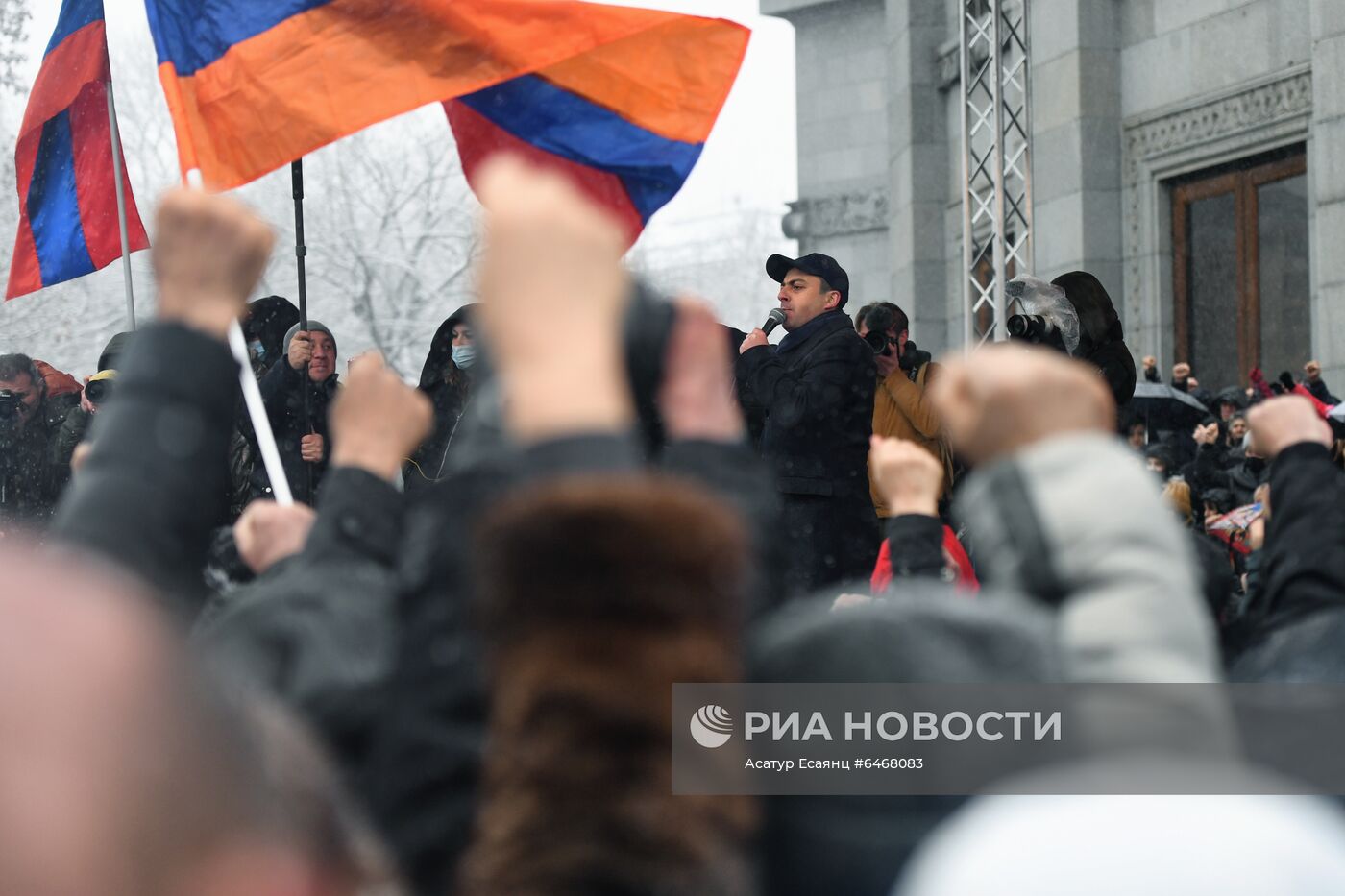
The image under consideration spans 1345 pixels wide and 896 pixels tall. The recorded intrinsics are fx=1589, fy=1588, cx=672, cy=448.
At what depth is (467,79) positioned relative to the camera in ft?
15.0

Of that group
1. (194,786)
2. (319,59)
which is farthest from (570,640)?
(319,59)

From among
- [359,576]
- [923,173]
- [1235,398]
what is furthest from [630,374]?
[923,173]

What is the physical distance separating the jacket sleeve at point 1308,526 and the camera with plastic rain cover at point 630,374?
952 millimetres

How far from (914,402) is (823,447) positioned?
958mm

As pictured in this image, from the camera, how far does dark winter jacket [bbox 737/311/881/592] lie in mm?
5430

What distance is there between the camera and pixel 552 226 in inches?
47.3

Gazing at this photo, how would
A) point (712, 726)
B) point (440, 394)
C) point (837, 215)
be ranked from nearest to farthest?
point (712, 726)
point (440, 394)
point (837, 215)

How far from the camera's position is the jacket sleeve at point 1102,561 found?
1.25 metres

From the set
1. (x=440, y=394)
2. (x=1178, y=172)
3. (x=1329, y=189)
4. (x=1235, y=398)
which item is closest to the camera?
(x=440, y=394)

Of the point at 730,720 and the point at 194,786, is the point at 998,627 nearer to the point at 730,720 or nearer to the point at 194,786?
the point at 730,720

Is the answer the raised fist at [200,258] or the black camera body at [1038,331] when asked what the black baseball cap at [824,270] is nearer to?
the black camera body at [1038,331]

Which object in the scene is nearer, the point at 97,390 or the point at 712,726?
the point at 712,726

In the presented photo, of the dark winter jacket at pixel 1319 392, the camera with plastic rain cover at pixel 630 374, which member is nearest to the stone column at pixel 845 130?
the dark winter jacket at pixel 1319 392

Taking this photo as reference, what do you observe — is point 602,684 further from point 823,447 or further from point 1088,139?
point 1088,139
